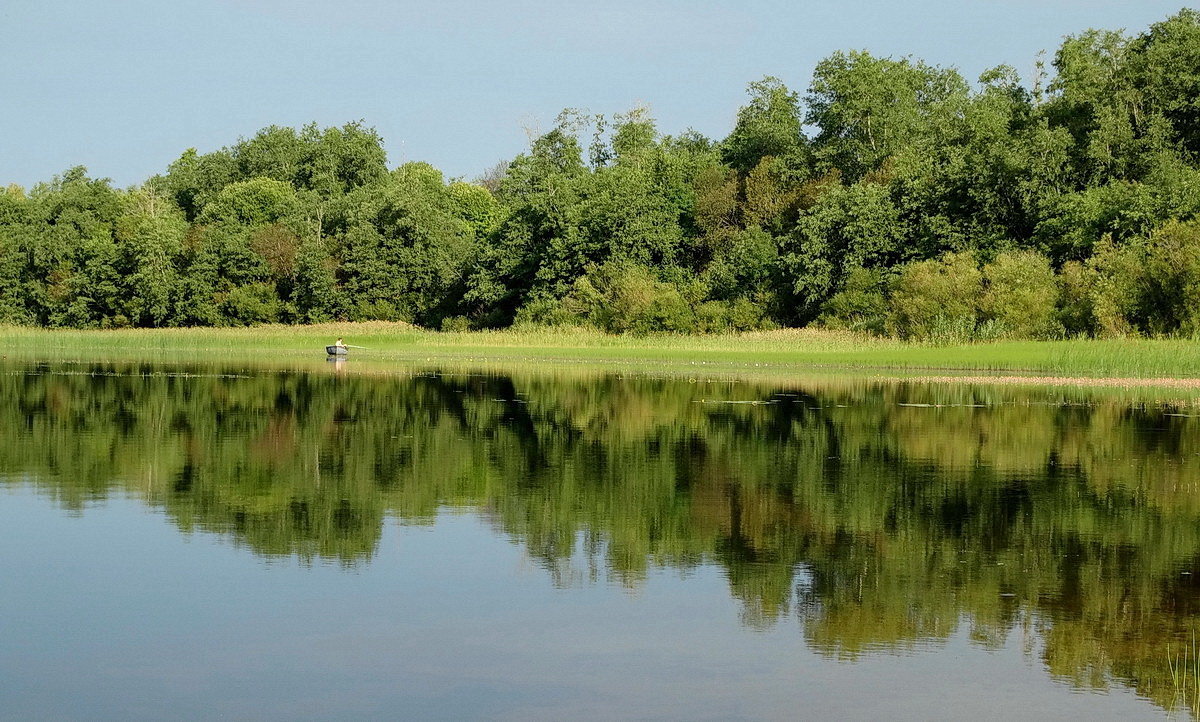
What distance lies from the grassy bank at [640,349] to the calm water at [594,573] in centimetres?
2584

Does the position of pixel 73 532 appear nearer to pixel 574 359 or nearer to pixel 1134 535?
pixel 1134 535

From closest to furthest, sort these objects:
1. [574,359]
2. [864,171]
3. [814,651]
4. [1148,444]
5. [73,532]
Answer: [814,651]
[73,532]
[1148,444]
[574,359]
[864,171]

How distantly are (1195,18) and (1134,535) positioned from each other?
2823 inches

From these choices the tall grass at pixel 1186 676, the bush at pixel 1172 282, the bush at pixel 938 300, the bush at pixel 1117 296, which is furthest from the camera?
the bush at pixel 938 300

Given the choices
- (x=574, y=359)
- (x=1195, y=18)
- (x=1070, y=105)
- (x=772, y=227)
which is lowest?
(x=574, y=359)

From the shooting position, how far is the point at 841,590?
13.0 m

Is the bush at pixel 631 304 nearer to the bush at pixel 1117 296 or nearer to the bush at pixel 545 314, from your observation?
the bush at pixel 545 314

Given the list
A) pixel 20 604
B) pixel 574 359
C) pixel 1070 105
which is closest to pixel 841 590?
pixel 20 604

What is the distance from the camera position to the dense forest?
6812 cm

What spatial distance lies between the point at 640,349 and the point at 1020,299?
68.0 ft

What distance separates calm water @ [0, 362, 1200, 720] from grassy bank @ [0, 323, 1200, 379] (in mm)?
25838

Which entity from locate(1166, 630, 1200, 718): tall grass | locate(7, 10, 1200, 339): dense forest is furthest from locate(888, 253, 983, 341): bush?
locate(1166, 630, 1200, 718): tall grass

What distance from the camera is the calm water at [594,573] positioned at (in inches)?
395

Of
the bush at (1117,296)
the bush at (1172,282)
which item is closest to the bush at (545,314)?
the bush at (1117,296)
